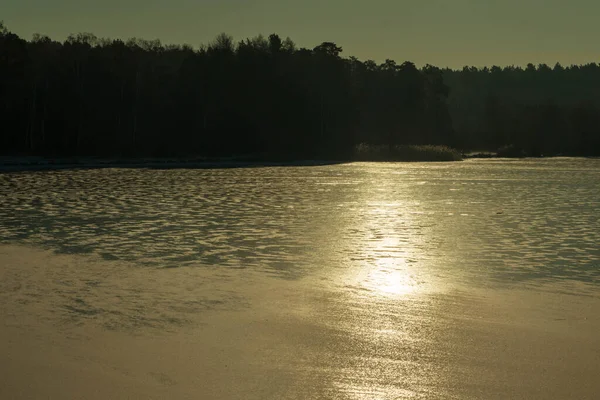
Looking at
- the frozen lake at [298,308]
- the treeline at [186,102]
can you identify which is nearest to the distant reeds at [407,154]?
the treeline at [186,102]

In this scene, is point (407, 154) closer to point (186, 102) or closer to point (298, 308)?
point (186, 102)

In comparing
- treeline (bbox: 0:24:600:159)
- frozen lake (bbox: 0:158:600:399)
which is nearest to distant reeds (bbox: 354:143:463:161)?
treeline (bbox: 0:24:600:159)

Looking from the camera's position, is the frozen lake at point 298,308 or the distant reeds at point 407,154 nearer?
the frozen lake at point 298,308

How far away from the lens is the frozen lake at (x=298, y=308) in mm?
7984

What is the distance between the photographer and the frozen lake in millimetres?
7984

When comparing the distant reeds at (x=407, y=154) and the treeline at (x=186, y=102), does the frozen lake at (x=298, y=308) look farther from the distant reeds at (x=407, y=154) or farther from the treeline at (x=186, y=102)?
the distant reeds at (x=407, y=154)

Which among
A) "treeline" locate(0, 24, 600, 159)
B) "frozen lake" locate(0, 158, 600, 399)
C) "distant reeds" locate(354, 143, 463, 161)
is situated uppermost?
"treeline" locate(0, 24, 600, 159)

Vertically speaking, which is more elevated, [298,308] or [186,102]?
[186,102]

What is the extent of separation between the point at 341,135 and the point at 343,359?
352 feet

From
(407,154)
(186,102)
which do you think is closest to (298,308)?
(186,102)

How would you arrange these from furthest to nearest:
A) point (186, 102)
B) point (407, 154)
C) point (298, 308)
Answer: point (407, 154) < point (186, 102) < point (298, 308)

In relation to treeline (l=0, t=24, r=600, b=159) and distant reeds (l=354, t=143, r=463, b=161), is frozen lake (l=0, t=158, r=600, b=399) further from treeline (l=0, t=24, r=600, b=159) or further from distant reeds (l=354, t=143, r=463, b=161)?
distant reeds (l=354, t=143, r=463, b=161)

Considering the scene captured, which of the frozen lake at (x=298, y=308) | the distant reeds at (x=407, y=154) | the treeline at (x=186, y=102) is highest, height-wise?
Result: the treeline at (x=186, y=102)

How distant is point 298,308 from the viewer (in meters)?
11.4
